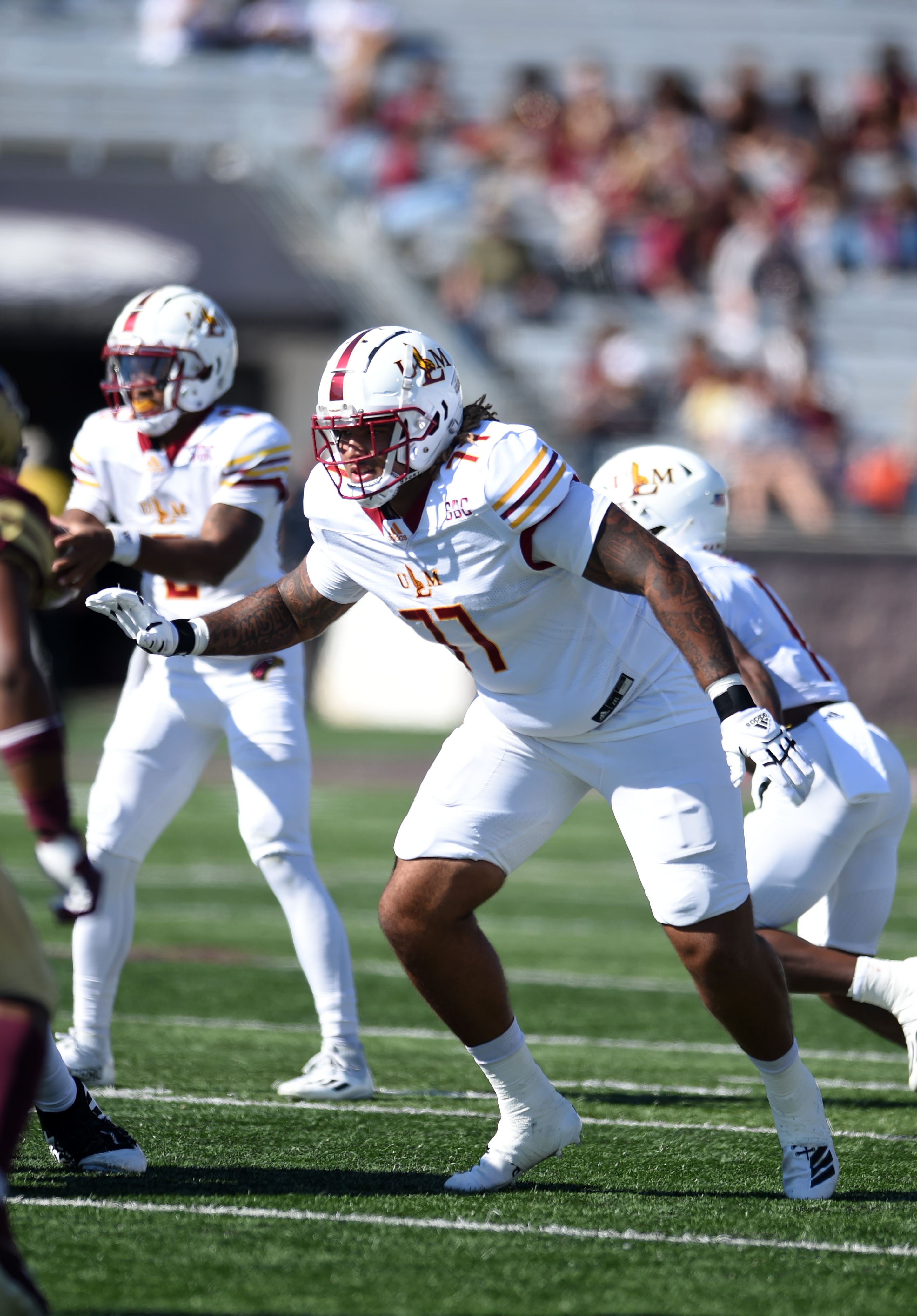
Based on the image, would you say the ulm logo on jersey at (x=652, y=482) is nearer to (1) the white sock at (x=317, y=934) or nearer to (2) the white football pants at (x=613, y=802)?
(2) the white football pants at (x=613, y=802)

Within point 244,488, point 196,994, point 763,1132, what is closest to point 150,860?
point 196,994

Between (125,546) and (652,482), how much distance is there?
4.69 ft

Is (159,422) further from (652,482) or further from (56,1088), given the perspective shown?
(56,1088)

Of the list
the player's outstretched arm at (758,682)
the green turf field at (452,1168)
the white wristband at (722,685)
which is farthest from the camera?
the player's outstretched arm at (758,682)

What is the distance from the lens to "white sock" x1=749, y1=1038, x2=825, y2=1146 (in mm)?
4066

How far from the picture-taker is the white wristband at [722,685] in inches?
148

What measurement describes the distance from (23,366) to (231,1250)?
16685mm

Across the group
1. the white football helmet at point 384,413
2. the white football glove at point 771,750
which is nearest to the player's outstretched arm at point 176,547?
the white football helmet at point 384,413

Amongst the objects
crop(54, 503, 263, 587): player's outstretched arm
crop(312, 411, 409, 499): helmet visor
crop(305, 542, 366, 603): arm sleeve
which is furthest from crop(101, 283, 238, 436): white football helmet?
crop(312, 411, 409, 499): helmet visor

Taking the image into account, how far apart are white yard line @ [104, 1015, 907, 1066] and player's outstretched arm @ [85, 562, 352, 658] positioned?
2159 mm

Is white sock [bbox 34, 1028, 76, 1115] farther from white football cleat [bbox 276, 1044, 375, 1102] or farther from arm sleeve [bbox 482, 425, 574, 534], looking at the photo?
arm sleeve [bbox 482, 425, 574, 534]

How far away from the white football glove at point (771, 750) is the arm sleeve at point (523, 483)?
0.57 m

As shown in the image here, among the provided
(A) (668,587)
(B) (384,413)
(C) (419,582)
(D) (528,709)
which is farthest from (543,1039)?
(B) (384,413)

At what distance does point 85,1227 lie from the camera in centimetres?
365
